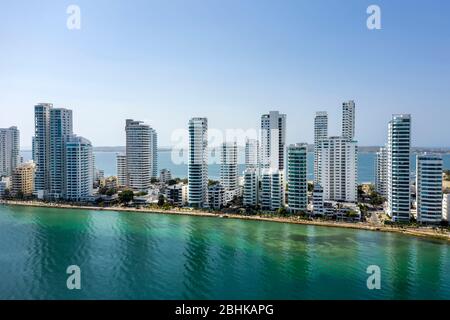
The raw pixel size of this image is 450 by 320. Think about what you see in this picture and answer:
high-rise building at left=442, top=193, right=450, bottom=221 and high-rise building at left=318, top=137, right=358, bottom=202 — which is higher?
high-rise building at left=318, top=137, right=358, bottom=202

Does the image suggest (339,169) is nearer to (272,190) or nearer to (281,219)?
(272,190)

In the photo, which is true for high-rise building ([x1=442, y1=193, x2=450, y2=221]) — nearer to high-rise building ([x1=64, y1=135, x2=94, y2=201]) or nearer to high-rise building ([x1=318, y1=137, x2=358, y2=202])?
high-rise building ([x1=318, y1=137, x2=358, y2=202])

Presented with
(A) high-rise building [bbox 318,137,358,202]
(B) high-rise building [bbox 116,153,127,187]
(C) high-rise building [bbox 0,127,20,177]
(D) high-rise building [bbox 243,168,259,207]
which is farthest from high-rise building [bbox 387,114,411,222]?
(C) high-rise building [bbox 0,127,20,177]

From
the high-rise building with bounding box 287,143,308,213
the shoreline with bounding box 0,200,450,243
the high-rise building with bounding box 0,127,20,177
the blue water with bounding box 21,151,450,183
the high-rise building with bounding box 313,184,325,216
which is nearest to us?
the shoreline with bounding box 0,200,450,243

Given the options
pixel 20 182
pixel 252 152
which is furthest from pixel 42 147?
pixel 252 152

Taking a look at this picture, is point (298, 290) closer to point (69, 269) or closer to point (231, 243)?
point (231, 243)
